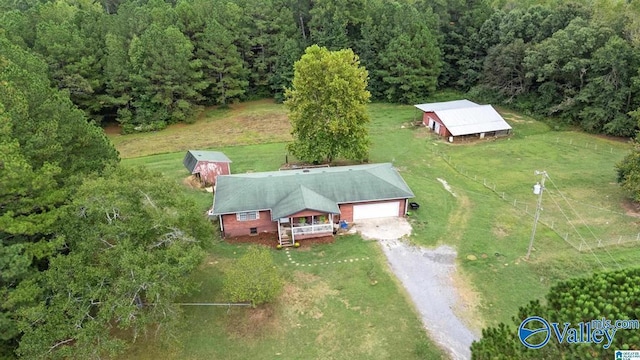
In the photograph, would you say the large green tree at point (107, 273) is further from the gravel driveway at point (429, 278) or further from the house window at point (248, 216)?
the gravel driveway at point (429, 278)

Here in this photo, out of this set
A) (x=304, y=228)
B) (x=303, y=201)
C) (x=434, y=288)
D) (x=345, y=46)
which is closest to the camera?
(x=434, y=288)

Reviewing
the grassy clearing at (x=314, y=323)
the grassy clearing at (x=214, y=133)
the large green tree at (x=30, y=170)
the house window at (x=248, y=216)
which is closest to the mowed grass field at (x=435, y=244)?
the grassy clearing at (x=314, y=323)

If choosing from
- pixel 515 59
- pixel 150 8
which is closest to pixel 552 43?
pixel 515 59

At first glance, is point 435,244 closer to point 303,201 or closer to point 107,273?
point 303,201

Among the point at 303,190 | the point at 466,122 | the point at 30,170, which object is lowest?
the point at 466,122

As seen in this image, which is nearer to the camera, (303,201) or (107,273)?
(107,273)

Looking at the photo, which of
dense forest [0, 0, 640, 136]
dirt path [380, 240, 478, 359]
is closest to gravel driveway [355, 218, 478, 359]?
dirt path [380, 240, 478, 359]

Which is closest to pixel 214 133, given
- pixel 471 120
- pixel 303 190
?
pixel 303 190

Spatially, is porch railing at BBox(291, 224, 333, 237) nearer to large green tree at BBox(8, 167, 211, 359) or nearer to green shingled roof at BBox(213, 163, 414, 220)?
green shingled roof at BBox(213, 163, 414, 220)
